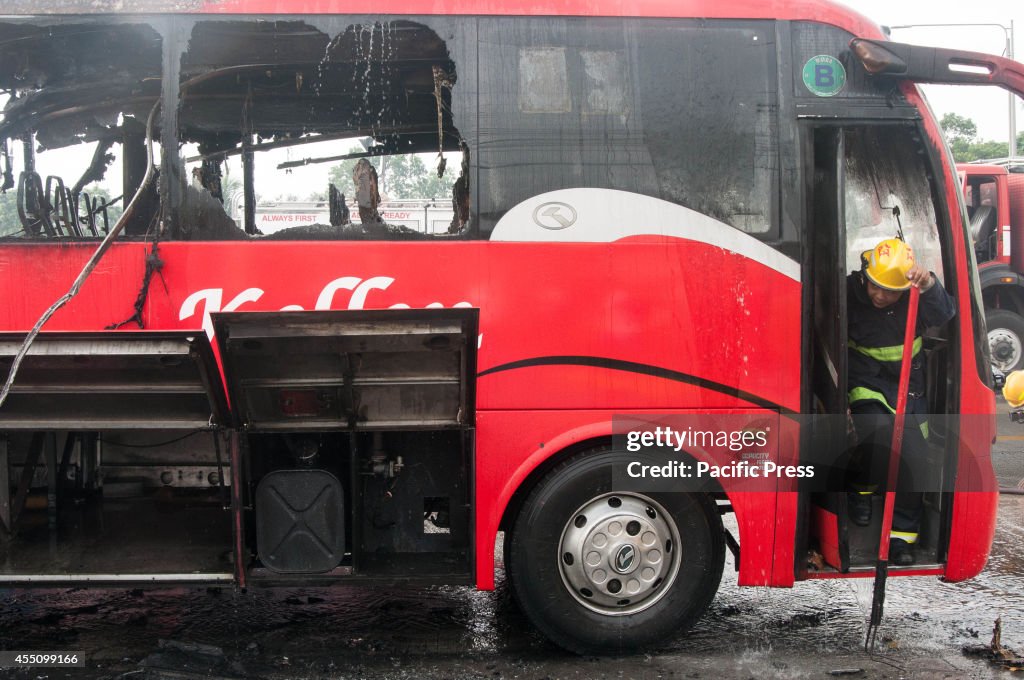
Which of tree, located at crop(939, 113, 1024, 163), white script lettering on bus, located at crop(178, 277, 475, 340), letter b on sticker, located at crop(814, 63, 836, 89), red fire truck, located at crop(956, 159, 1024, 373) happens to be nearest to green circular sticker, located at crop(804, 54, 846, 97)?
letter b on sticker, located at crop(814, 63, 836, 89)

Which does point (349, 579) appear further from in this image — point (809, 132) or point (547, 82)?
point (809, 132)

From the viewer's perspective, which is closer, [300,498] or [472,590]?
[300,498]

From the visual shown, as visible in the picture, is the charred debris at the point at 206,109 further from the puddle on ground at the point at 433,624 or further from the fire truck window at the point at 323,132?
the puddle on ground at the point at 433,624

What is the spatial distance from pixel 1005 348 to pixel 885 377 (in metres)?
10.6

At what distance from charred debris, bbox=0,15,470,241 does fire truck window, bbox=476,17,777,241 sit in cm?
21

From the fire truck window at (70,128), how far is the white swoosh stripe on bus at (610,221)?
1.88 meters

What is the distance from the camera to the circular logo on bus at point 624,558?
4215mm

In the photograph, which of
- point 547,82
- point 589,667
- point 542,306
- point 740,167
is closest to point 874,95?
point 740,167

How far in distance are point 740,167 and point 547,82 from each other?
1005mm

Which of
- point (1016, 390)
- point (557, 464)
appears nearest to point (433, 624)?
point (557, 464)

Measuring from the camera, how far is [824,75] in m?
4.24

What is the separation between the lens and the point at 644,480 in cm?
418

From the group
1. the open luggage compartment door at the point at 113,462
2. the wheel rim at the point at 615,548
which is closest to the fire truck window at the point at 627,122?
the wheel rim at the point at 615,548

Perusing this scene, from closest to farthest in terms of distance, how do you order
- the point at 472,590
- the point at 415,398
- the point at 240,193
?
1. the point at 415,398
2. the point at 240,193
3. the point at 472,590
